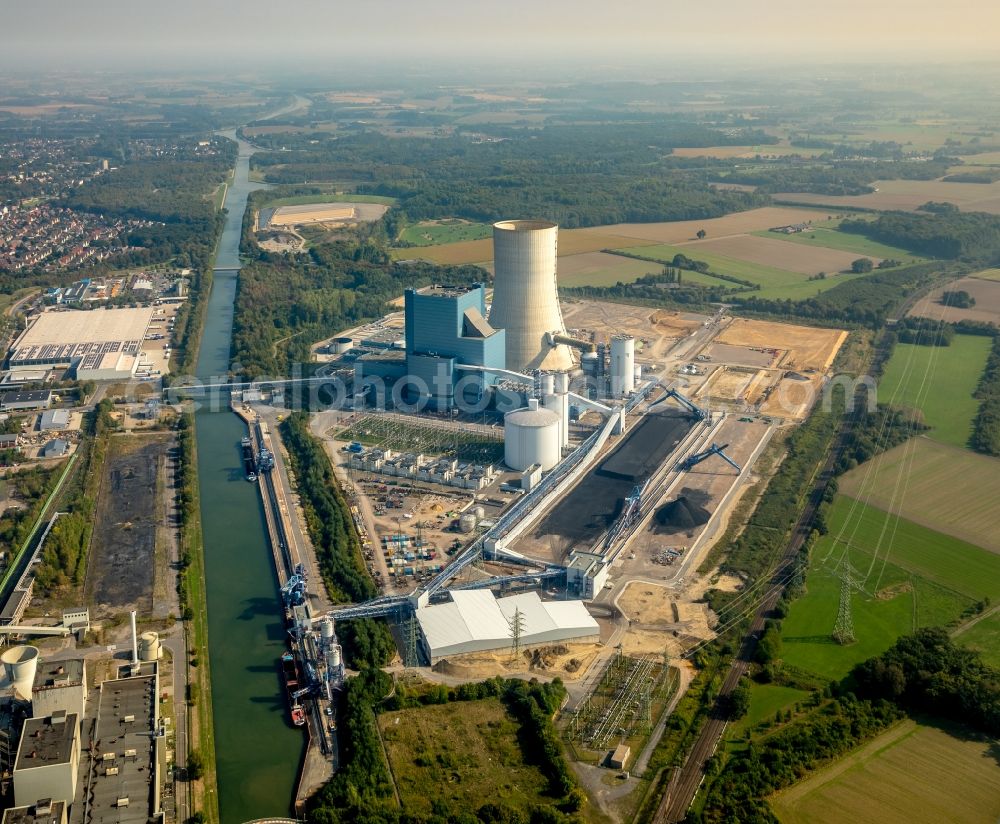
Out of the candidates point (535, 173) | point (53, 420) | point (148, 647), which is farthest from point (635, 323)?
point (535, 173)

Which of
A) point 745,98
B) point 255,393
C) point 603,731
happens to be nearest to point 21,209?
point 255,393

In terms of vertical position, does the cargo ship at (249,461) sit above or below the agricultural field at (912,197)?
below

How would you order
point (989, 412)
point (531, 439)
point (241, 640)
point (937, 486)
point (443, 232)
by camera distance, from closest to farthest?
point (241, 640), point (937, 486), point (531, 439), point (989, 412), point (443, 232)

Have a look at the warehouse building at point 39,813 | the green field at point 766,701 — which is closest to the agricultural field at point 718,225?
the green field at point 766,701

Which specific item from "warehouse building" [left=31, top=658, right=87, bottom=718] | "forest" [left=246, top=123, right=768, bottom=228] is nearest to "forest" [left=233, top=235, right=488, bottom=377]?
"forest" [left=246, top=123, right=768, bottom=228]

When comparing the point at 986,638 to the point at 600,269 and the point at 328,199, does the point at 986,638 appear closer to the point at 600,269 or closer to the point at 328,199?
the point at 600,269

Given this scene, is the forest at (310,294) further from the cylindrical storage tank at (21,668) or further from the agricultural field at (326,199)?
the cylindrical storage tank at (21,668)
